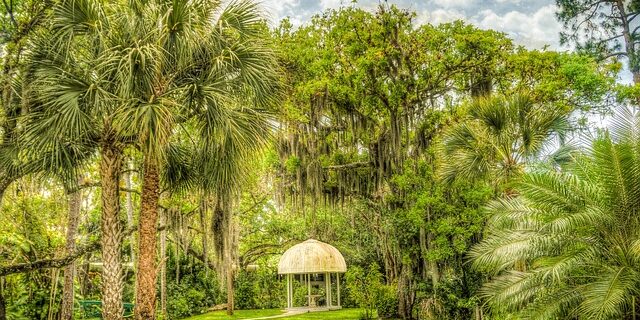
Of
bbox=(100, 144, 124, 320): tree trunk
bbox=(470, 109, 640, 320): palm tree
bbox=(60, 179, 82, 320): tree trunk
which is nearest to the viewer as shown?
bbox=(470, 109, 640, 320): palm tree

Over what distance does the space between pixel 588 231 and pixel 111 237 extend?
7908 mm

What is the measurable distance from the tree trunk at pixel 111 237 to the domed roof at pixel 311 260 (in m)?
10.7

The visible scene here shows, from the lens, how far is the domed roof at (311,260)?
18.6m

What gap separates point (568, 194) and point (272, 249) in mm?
16067

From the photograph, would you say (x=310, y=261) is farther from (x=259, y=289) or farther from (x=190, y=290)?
(x=190, y=290)

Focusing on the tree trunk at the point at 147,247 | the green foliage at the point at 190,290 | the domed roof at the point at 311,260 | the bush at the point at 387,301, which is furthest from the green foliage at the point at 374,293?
the tree trunk at the point at 147,247

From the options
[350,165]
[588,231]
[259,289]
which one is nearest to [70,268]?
[350,165]

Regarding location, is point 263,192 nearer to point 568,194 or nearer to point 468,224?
point 468,224

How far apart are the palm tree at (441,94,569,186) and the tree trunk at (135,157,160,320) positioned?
716 centimetres

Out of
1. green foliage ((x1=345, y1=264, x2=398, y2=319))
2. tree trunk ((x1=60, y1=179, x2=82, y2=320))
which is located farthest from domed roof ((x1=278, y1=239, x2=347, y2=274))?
tree trunk ((x1=60, y1=179, x2=82, y2=320))

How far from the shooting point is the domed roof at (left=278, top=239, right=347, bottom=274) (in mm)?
18562

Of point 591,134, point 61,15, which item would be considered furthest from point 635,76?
point 61,15

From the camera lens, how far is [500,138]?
38.5ft

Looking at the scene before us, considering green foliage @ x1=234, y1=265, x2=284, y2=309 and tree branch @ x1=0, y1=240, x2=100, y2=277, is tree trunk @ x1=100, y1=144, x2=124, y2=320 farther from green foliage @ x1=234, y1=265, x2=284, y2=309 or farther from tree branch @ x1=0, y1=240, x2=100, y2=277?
green foliage @ x1=234, y1=265, x2=284, y2=309
